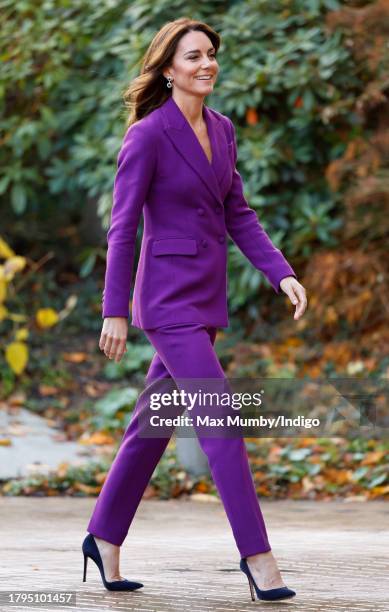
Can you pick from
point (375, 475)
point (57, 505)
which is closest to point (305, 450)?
point (375, 475)

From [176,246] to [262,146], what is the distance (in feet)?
16.9

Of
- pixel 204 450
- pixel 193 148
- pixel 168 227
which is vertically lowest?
pixel 204 450

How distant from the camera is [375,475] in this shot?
7.31 meters

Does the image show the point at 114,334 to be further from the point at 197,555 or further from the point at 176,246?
the point at 197,555

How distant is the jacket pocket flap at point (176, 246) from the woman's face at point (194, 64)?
1.53 ft

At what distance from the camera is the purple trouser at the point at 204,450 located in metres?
3.81

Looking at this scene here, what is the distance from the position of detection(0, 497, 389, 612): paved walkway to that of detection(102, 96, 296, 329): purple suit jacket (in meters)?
0.84

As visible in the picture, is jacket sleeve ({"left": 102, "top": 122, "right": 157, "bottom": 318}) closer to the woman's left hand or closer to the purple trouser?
the purple trouser

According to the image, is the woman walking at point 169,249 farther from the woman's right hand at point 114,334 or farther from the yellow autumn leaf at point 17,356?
the yellow autumn leaf at point 17,356

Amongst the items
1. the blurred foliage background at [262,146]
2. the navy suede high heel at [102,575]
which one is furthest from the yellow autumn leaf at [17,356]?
the navy suede high heel at [102,575]

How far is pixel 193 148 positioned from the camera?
13.3ft

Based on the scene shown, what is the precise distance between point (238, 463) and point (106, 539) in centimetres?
58

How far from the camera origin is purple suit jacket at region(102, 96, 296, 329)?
400 centimetres

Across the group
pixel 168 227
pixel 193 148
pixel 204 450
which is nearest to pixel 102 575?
pixel 204 450
